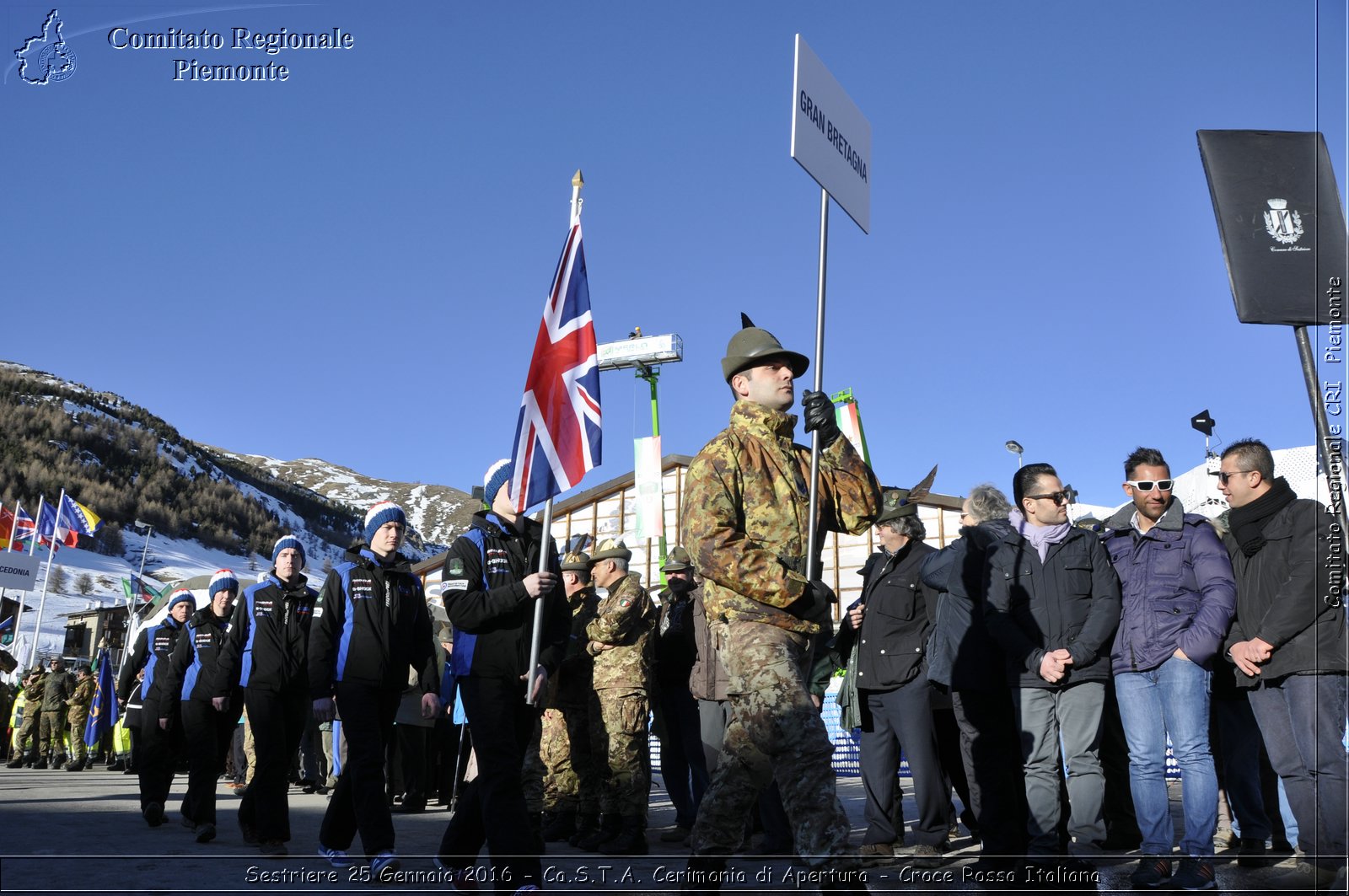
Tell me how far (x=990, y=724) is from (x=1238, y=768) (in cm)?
176

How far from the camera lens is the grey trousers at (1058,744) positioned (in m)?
5.75

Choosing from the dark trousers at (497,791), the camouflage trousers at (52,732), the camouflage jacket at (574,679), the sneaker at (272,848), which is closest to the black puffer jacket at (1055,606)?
the dark trousers at (497,791)

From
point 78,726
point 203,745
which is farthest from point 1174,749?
point 78,726

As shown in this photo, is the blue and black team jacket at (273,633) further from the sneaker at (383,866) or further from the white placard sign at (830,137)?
the white placard sign at (830,137)

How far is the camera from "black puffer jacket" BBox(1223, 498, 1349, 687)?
17.1 ft

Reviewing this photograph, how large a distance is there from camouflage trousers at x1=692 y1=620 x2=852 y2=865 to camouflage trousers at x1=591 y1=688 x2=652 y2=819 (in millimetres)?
3271

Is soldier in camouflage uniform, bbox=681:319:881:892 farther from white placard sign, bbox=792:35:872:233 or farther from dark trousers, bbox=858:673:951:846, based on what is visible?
dark trousers, bbox=858:673:951:846

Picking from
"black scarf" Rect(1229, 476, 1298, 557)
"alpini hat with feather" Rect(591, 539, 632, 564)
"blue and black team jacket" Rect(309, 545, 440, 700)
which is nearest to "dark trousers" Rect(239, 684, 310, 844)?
"blue and black team jacket" Rect(309, 545, 440, 700)

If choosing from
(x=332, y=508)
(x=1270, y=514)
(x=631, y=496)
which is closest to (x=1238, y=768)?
(x=1270, y=514)

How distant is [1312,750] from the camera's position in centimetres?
513

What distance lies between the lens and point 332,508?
608 feet

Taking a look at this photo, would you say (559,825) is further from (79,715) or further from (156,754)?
(79,715)

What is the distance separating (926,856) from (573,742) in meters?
3.25

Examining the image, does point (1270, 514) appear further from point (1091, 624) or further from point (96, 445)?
point (96, 445)
